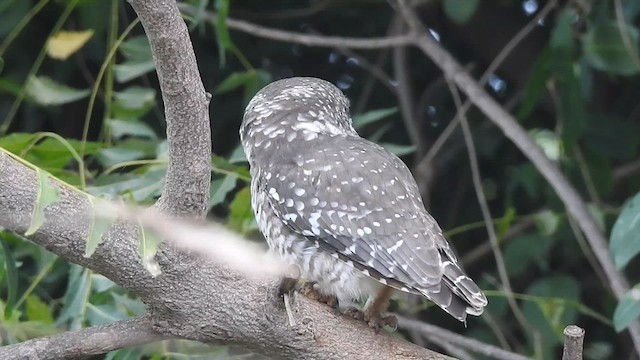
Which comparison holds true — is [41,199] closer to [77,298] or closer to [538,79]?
[77,298]

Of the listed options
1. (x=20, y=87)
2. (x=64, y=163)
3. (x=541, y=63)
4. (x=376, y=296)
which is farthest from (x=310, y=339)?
(x=20, y=87)

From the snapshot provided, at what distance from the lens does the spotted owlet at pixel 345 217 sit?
1.86m

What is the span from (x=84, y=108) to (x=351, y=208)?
4.76 feet

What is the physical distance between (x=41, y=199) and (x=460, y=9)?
1.62m

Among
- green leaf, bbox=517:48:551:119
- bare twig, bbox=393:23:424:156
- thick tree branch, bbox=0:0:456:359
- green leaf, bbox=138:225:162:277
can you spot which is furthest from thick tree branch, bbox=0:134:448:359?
bare twig, bbox=393:23:424:156

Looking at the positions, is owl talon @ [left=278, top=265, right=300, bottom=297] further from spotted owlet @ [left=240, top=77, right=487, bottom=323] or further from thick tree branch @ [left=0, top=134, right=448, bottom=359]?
spotted owlet @ [left=240, top=77, right=487, bottom=323]

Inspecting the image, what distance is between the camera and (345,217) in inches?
77.9

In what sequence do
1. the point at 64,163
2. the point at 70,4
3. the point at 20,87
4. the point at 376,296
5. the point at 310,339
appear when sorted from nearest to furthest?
the point at 310,339, the point at 376,296, the point at 64,163, the point at 70,4, the point at 20,87

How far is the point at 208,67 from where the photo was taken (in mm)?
3178

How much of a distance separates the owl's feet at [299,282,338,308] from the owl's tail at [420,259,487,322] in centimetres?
19

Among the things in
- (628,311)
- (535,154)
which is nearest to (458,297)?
(628,311)

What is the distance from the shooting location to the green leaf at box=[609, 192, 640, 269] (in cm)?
207

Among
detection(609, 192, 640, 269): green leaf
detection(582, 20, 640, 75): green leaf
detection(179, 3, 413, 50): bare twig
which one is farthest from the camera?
detection(179, 3, 413, 50): bare twig

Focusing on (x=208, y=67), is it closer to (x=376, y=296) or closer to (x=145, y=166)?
(x=145, y=166)
